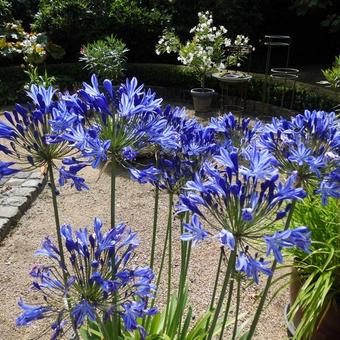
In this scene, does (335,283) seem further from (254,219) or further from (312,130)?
(254,219)

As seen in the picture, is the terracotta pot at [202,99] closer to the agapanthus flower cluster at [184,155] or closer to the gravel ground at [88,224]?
the gravel ground at [88,224]

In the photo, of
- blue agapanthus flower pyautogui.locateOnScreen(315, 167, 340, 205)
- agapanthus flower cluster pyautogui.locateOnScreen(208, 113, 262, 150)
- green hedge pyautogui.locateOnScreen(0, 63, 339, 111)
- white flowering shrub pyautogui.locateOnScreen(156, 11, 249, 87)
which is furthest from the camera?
green hedge pyautogui.locateOnScreen(0, 63, 339, 111)

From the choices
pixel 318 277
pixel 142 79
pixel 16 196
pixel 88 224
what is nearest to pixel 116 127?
pixel 318 277

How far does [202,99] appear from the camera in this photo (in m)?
8.64

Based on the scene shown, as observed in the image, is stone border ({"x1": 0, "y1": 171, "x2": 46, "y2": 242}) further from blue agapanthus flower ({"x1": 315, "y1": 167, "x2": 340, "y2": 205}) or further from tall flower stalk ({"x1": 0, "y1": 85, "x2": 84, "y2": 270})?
blue agapanthus flower ({"x1": 315, "y1": 167, "x2": 340, "y2": 205})

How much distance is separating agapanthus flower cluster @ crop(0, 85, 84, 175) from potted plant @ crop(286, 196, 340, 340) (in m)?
1.44

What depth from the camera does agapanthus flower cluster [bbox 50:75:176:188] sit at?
4.59ft

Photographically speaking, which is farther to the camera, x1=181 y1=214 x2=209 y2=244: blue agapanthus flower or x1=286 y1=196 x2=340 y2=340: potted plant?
x1=286 y1=196 x2=340 y2=340: potted plant

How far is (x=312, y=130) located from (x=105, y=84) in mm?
733

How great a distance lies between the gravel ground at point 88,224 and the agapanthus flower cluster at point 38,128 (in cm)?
72

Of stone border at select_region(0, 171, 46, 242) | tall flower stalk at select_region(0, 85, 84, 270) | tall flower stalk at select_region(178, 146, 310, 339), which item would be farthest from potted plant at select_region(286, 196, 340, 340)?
stone border at select_region(0, 171, 46, 242)

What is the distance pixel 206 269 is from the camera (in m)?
3.91

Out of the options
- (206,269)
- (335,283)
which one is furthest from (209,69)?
(335,283)

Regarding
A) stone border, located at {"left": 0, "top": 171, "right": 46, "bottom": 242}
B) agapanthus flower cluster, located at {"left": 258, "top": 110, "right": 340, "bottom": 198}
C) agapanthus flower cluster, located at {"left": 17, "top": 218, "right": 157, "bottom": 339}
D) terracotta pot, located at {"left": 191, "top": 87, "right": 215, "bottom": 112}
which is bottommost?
stone border, located at {"left": 0, "top": 171, "right": 46, "bottom": 242}
